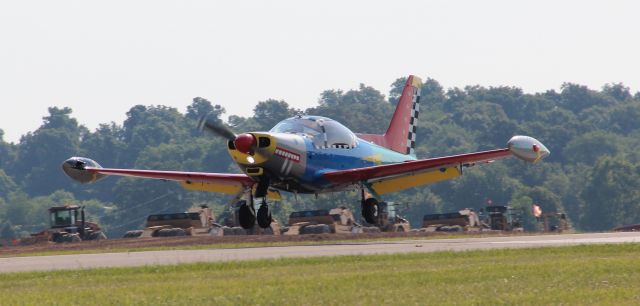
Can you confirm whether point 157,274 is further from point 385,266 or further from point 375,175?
point 375,175

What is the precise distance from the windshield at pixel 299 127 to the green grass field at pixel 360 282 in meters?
11.1

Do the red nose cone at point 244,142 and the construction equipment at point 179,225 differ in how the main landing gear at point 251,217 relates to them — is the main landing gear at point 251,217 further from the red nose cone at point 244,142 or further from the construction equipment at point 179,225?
the construction equipment at point 179,225

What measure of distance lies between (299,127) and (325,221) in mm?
24771

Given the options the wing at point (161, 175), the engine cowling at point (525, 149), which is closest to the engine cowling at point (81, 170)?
the wing at point (161, 175)

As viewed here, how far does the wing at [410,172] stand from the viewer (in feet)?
125

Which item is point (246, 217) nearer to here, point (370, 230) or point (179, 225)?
point (370, 230)

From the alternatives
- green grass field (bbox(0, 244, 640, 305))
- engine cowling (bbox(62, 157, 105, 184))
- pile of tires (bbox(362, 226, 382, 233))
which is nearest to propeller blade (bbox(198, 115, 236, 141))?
engine cowling (bbox(62, 157, 105, 184))

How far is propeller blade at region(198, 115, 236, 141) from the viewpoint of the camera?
3688cm

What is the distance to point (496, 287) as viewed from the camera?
806 inches

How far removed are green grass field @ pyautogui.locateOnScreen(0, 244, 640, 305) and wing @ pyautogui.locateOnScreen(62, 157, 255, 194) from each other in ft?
43.9

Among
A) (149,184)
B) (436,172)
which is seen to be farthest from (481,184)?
(436,172)

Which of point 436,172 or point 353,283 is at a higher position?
point 436,172

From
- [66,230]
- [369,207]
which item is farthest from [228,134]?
[66,230]

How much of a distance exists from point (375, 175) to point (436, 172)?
7.37ft
